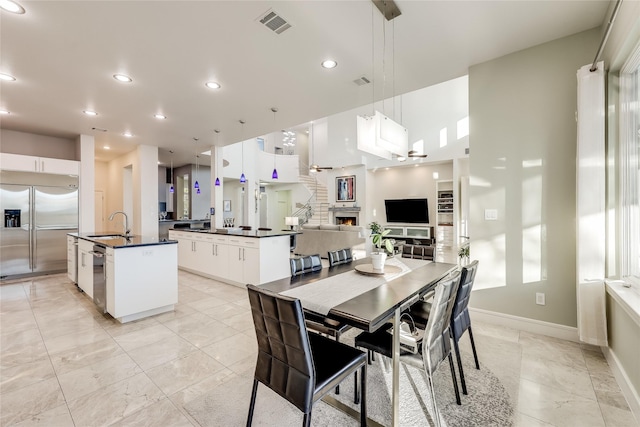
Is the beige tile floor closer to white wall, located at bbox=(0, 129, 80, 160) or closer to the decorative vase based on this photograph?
the decorative vase

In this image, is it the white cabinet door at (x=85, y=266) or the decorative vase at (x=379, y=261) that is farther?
the white cabinet door at (x=85, y=266)

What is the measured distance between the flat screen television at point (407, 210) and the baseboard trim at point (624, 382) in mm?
6938

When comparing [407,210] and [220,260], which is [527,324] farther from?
[407,210]

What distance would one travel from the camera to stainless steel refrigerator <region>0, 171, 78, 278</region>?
5.11 m

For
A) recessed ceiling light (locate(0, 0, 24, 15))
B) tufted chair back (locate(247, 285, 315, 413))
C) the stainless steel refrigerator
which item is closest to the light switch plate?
tufted chair back (locate(247, 285, 315, 413))

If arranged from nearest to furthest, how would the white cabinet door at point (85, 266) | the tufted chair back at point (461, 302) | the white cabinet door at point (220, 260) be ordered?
the tufted chair back at point (461, 302) → the white cabinet door at point (85, 266) → the white cabinet door at point (220, 260)

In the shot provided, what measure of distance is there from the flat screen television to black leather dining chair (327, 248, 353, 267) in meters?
6.72

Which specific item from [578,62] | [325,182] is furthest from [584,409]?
[325,182]

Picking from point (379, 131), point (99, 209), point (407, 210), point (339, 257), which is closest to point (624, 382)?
point (339, 257)

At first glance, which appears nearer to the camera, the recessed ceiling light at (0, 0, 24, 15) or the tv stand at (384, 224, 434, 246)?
the recessed ceiling light at (0, 0, 24, 15)

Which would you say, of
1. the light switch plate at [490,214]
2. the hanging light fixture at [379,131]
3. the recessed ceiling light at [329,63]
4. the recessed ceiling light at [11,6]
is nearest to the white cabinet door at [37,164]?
the recessed ceiling light at [11,6]

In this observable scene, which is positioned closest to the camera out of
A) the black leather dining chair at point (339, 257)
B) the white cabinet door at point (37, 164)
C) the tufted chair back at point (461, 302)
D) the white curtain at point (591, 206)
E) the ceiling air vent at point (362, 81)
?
the tufted chair back at point (461, 302)

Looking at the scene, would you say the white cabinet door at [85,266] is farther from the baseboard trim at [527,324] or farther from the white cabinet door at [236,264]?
the baseboard trim at [527,324]

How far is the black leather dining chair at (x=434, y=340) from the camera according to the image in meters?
1.60
